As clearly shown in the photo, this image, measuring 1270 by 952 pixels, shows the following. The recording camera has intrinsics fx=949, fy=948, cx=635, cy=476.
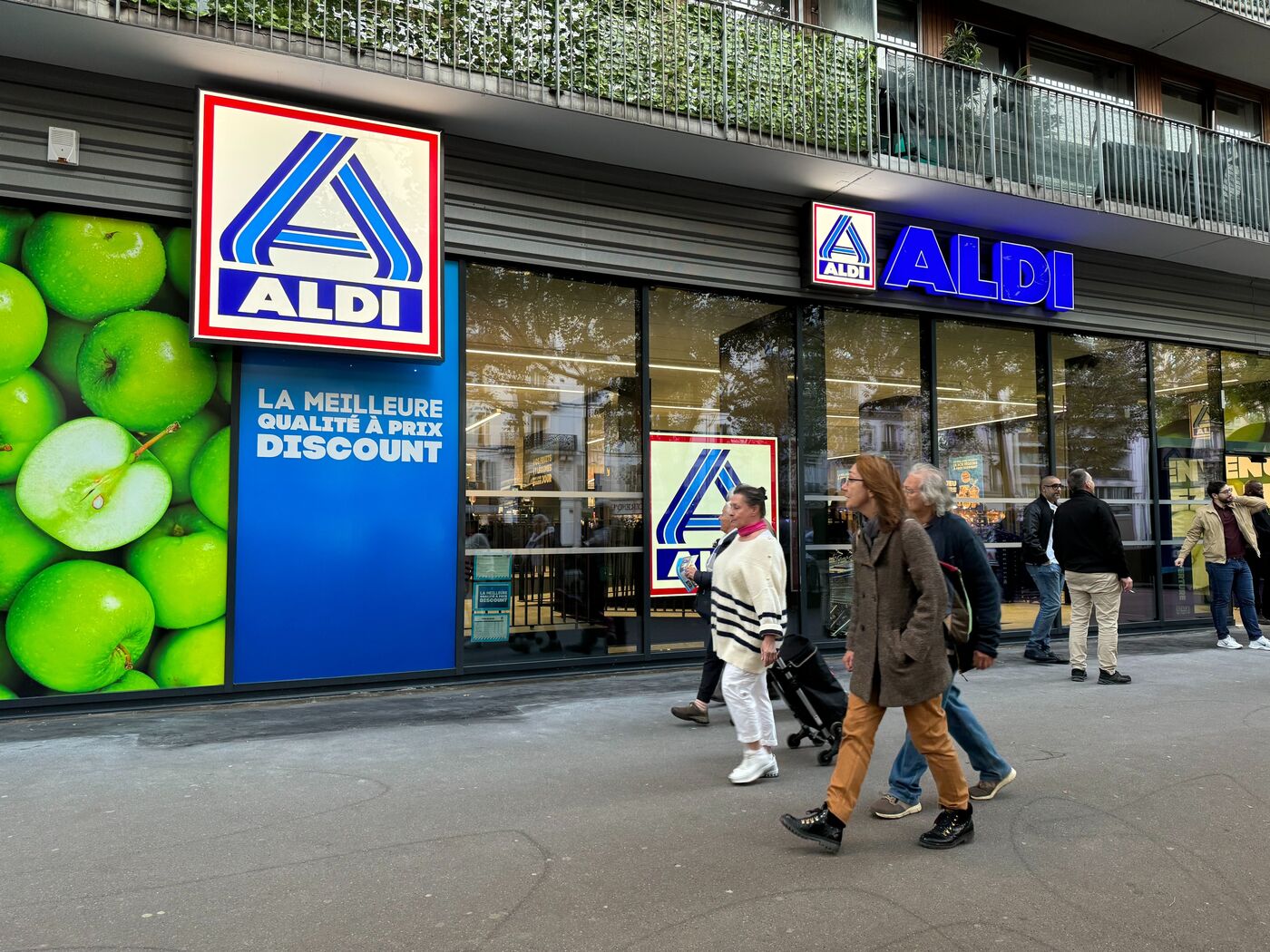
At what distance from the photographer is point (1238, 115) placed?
15602mm

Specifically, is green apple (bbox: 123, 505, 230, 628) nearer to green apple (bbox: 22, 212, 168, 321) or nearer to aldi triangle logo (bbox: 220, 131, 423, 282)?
green apple (bbox: 22, 212, 168, 321)

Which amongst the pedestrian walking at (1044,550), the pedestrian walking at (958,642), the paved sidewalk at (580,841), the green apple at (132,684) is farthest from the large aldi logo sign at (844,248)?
the green apple at (132,684)

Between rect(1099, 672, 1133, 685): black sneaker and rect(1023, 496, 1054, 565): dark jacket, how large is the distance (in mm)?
1964

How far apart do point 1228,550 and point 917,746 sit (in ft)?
31.0

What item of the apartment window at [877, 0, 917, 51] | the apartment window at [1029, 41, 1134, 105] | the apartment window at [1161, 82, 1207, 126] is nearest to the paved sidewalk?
the apartment window at [877, 0, 917, 51]

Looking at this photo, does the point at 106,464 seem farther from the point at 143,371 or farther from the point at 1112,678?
the point at 1112,678

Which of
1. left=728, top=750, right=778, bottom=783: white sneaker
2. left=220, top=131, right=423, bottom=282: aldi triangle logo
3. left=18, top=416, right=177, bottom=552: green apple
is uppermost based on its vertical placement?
left=220, top=131, right=423, bottom=282: aldi triangle logo

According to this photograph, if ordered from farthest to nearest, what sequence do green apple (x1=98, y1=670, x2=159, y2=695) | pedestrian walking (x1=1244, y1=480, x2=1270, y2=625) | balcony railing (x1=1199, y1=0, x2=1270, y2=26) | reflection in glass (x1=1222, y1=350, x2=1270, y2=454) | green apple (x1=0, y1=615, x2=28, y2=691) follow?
reflection in glass (x1=1222, y1=350, x2=1270, y2=454) < balcony railing (x1=1199, y1=0, x2=1270, y2=26) < pedestrian walking (x1=1244, y1=480, x2=1270, y2=625) < green apple (x1=98, y1=670, x2=159, y2=695) < green apple (x1=0, y1=615, x2=28, y2=691)

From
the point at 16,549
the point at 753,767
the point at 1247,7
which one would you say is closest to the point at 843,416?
the point at 753,767

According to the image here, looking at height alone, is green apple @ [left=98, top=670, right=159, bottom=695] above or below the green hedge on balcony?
below

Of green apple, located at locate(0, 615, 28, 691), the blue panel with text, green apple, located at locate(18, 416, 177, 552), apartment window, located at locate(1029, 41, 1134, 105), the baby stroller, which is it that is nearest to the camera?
the baby stroller

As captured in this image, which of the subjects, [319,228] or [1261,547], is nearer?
[319,228]

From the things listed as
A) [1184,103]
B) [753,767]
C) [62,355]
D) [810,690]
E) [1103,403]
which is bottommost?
[753,767]

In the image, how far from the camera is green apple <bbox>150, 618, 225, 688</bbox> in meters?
7.83
